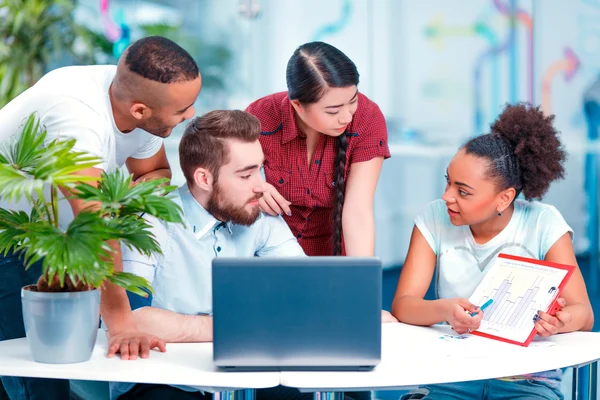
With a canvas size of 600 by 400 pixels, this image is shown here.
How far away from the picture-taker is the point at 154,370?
1.63m

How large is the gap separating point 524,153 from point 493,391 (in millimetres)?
668

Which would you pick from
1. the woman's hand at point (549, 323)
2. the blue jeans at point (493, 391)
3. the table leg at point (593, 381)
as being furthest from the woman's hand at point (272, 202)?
the table leg at point (593, 381)

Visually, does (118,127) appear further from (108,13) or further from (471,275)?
(108,13)

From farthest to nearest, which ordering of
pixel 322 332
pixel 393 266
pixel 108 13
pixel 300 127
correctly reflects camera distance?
1. pixel 393 266
2. pixel 108 13
3. pixel 300 127
4. pixel 322 332

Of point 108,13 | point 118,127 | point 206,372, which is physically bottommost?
point 206,372

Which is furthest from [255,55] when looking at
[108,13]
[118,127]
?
[118,127]

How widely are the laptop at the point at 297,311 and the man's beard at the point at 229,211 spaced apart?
54cm

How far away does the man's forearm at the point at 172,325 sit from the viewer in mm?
1852

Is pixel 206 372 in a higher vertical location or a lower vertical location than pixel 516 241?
lower

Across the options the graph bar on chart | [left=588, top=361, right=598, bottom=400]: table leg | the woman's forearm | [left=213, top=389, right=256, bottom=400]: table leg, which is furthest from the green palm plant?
[left=588, top=361, right=598, bottom=400]: table leg

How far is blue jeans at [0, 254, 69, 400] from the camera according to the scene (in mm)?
1880

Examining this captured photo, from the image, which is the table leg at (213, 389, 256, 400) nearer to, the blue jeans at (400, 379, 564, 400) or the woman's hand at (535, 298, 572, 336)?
the blue jeans at (400, 379, 564, 400)

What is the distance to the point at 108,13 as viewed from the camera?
17.6 feet

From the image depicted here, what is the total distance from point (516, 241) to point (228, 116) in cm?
89
